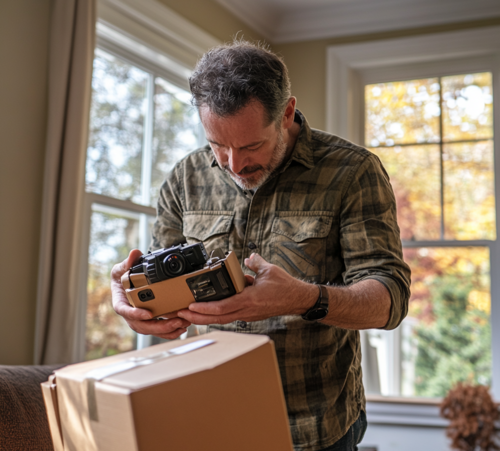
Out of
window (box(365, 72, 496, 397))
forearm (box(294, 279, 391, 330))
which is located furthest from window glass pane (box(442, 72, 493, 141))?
forearm (box(294, 279, 391, 330))

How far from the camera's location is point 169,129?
8.86 ft

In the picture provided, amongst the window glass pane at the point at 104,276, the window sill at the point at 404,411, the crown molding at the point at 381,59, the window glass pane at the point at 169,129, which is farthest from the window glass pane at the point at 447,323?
the window glass pane at the point at 104,276

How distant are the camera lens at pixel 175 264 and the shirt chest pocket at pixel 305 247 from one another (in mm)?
290

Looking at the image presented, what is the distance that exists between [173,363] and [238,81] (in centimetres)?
68

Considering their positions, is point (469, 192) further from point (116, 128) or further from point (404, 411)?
point (116, 128)

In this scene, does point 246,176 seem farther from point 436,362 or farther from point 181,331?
point 436,362

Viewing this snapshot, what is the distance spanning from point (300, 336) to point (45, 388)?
0.61 metres

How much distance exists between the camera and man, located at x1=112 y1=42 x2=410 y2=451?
109 centimetres

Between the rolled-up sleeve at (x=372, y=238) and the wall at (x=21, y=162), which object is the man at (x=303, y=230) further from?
the wall at (x=21, y=162)

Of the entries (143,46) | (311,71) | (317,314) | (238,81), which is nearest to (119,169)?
(143,46)

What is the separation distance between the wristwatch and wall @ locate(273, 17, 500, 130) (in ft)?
7.56

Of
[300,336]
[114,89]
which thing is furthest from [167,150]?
[300,336]

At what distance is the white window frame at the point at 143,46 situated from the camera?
211 centimetres

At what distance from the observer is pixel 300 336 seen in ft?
3.74
